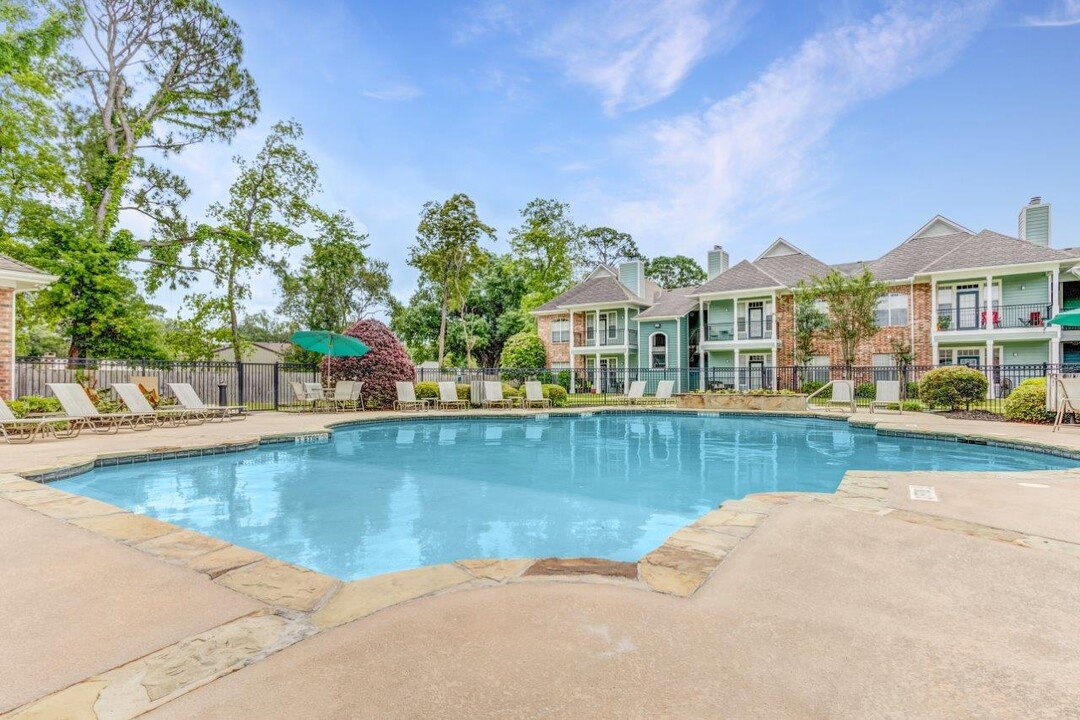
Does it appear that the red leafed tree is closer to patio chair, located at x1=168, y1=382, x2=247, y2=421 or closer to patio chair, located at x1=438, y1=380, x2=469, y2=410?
patio chair, located at x1=438, y1=380, x2=469, y2=410

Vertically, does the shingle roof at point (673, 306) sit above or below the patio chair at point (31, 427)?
above

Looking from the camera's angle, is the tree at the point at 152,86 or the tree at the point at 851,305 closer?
the tree at the point at 152,86

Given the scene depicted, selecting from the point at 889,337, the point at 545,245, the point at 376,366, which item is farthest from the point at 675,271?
the point at 376,366

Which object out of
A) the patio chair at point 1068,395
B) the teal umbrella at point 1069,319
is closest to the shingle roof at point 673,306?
the teal umbrella at point 1069,319

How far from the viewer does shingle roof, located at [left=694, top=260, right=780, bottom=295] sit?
24.5m

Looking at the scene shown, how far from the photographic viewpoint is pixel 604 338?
1135 inches

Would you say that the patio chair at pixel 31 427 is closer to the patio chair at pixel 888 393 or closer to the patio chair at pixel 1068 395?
the patio chair at pixel 1068 395

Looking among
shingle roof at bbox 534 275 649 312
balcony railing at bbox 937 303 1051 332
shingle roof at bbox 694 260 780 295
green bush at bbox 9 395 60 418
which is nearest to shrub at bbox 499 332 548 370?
shingle roof at bbox 534 275 649 312

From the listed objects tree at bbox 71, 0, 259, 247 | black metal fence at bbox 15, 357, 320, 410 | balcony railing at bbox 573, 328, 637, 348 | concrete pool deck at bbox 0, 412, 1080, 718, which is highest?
tree at bbox 71, 0, 259, 247

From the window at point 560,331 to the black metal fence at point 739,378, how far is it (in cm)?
254

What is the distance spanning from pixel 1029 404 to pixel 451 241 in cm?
2207

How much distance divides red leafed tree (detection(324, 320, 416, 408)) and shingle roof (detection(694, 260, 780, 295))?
54.7 ft

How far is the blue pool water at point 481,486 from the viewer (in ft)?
15.2

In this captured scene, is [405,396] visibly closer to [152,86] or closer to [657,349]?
[657,349]
